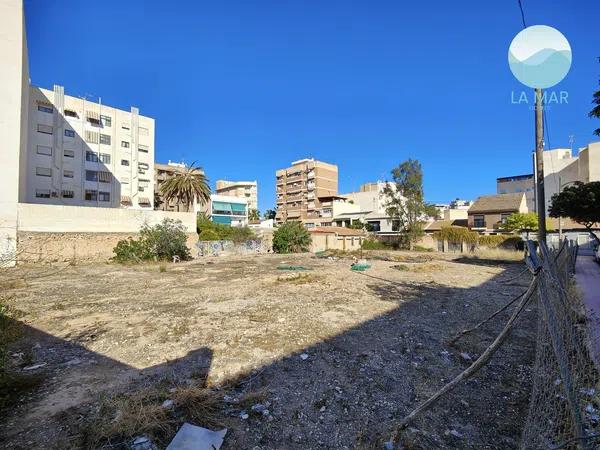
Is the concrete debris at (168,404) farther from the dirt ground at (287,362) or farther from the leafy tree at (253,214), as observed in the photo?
the leafy tree at (253,214)

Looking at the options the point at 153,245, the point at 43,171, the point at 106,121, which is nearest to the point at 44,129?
the point at 43,171

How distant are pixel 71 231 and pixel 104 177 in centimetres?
2082

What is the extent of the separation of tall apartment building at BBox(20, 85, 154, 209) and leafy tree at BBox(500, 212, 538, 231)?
4747 cm

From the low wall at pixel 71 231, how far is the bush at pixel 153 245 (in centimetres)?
162

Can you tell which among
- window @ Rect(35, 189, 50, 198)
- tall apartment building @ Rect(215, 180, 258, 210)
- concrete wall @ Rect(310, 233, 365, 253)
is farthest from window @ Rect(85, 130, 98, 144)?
tall apartment building @ Rect(215, 180, 258, 210)

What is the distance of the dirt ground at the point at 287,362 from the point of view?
3.34m

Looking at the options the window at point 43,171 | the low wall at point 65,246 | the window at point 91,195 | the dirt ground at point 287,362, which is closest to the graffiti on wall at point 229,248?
the low wall at point 65,246

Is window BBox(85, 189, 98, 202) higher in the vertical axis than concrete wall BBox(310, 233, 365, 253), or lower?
higher

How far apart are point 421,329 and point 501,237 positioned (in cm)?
3092

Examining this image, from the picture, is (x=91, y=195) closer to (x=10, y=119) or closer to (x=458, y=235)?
(x=10, y=119)

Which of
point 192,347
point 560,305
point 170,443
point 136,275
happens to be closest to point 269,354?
point 192,347

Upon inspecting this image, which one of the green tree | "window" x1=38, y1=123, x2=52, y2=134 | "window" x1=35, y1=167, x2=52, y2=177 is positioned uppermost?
"window" x1=38, y1=123, x2=52, y2=134

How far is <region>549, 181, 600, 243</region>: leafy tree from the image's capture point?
16.1 metres

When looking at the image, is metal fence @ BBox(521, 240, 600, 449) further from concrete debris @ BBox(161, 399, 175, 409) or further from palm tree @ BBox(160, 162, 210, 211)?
palm tree @ BBox(160, 162, 210, 211)
